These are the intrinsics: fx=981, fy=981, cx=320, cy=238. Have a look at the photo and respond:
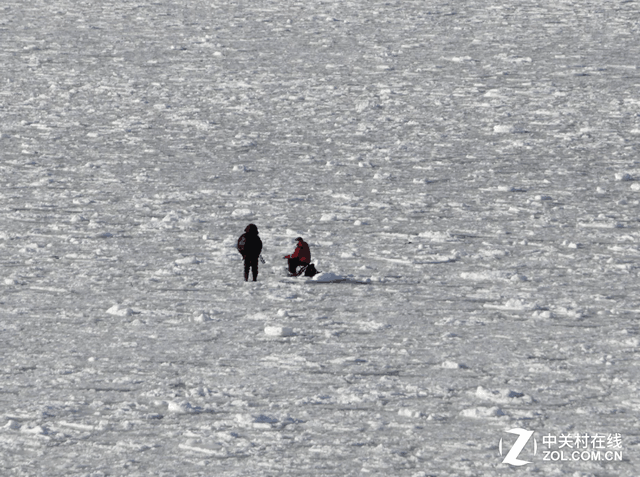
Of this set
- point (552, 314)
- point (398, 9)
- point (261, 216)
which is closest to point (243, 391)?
point (552, 314)

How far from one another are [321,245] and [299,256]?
4.55ft

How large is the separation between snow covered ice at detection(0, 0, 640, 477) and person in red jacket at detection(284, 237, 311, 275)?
17 centimetres

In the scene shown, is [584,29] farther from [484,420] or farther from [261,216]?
[484,420]

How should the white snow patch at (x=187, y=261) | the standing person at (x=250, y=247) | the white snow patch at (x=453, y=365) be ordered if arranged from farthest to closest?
the white snow patch at (x=187, y=261) < the standing person at (x=250, y=247) < the white snow patch at (x=453, y=365)

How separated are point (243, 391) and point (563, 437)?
216cm

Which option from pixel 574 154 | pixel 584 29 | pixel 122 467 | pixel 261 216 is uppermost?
pixel 584 29

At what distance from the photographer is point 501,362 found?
731cm

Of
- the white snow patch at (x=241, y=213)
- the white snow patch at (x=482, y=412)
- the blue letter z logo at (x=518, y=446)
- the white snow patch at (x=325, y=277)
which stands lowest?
the blue letter z logo at (x=518, y=446)

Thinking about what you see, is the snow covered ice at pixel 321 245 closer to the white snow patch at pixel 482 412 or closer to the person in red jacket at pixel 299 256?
the white snow patch at pixel 482 412

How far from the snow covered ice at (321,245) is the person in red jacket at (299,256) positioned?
0.17 metres

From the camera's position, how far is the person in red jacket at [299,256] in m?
9.47

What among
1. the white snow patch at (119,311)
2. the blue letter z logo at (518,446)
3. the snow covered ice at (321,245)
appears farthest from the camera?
the white snow patch at (119,311)

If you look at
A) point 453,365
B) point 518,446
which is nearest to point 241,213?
point 453,365

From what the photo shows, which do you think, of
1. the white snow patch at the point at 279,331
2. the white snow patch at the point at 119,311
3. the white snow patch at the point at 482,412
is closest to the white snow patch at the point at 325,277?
the white snow patch at the point at 279,331
